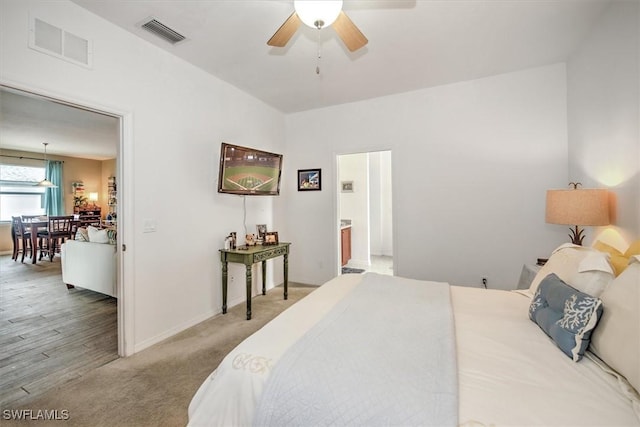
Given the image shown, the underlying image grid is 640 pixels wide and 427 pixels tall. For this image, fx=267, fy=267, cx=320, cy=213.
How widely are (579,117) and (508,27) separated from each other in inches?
45.0

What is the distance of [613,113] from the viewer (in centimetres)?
199

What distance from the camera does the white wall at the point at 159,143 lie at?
1864 mm

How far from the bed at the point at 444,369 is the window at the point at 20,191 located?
9.15m

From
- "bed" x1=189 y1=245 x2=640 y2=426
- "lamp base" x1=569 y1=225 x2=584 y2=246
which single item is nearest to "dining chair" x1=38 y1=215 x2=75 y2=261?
"bed" x1=189 y1=245 x2=640 y2=426

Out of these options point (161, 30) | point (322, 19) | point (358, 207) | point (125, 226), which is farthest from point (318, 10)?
point (358, 207)

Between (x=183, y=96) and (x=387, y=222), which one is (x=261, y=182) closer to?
(x=183, y=96)

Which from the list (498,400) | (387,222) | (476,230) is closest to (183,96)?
(498,400)

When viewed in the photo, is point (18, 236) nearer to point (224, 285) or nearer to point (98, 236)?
point (98, 236)

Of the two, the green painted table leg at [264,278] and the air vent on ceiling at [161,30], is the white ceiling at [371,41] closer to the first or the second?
the air vent on ceiling at [161,30]

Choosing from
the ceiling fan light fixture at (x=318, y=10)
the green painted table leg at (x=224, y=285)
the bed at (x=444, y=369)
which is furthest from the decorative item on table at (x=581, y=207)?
the green painted table leg at (x=224, y=285)

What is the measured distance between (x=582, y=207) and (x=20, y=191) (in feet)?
35.5

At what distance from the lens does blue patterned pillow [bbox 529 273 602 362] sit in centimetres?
110

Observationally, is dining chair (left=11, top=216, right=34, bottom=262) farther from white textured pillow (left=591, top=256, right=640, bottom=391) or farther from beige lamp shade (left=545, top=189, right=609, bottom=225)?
beige lamp shade (left=545, top=189, right=609, bottom=225)

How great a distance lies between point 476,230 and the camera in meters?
3.25
